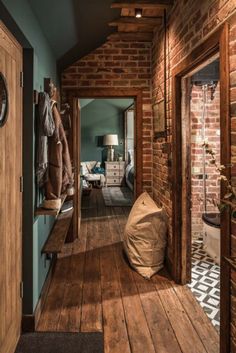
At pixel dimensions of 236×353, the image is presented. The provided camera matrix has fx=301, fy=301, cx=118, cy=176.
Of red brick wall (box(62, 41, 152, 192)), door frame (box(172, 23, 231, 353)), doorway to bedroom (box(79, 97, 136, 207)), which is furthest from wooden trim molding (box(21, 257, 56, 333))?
doorway to bedroom (box(79, 97, 136, 207))

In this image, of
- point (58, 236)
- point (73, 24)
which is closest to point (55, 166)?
point (58, 236)

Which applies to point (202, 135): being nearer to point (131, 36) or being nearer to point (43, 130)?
point (131, 36)

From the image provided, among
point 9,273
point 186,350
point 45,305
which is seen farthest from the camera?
point 45,305

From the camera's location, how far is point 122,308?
8.05 ft

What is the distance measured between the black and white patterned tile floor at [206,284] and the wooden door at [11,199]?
1448 millimetres

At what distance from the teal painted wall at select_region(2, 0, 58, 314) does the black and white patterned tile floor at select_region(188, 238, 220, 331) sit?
1.36 meters

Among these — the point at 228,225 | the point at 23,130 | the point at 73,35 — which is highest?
the point at 73,35

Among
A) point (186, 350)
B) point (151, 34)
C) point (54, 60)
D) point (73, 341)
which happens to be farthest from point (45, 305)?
point (151, 34)

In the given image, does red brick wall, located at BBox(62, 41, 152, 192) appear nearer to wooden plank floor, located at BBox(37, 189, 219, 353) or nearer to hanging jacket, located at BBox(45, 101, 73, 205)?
hanging jacket, located at BBox(45, 101, 73, 205)

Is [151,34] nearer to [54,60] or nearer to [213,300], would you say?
[54,60]

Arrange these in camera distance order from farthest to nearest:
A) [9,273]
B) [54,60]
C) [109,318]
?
[54,60] < [109,318] < [9,273]

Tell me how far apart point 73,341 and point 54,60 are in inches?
109

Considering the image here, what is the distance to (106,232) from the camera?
14.9 feet

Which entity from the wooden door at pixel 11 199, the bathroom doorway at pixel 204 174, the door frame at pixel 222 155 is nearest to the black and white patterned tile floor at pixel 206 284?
the bathroom doorway at pixel 204 174
